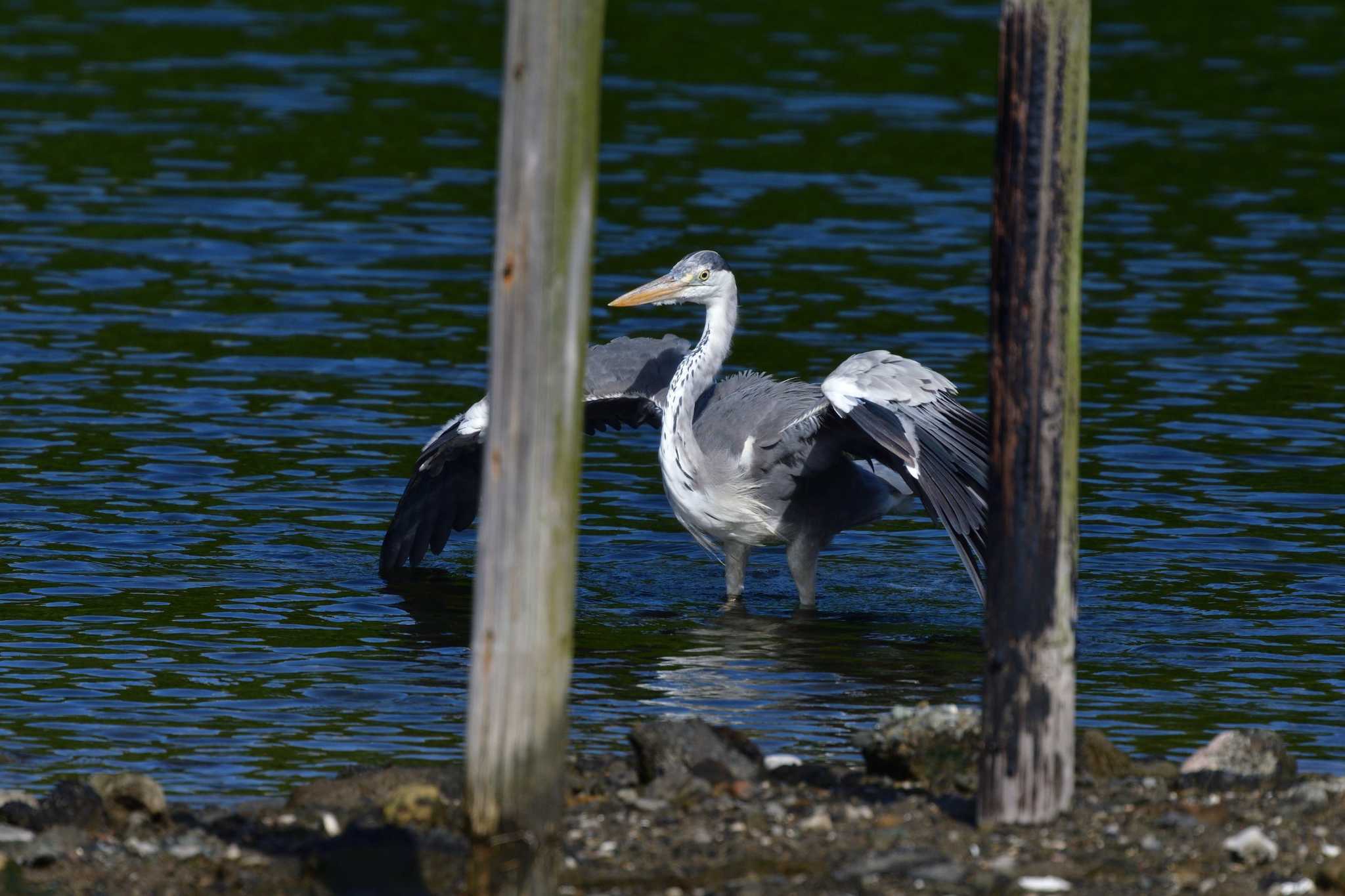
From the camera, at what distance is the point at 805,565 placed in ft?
35.1

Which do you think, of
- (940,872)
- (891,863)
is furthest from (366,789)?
(940,872)

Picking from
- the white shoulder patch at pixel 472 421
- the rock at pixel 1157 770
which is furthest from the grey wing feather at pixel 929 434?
the rock at pixel 1157 770

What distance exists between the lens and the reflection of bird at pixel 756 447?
32.1ft

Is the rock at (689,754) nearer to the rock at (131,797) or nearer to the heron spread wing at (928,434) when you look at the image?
the rock at (131,797)

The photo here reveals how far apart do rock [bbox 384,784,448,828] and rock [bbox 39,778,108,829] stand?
908 millimetres

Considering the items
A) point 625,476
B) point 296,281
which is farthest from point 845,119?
point 625,476

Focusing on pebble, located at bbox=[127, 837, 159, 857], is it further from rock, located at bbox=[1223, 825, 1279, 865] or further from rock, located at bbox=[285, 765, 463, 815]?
rock, located at bbox=[1223, 825, 1279, 865]

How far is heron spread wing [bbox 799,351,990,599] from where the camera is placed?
31.8 feet

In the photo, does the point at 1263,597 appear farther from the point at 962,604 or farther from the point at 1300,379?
the point at 1300,379

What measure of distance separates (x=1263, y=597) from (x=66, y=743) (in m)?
5.53

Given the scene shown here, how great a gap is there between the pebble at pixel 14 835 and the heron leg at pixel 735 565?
4.71 meters

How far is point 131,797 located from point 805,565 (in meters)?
4.48

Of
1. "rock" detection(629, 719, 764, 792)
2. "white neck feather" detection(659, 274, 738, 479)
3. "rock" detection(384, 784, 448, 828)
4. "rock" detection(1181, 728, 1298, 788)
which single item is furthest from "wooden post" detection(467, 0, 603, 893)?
"white neck feather" detection(659, 274, 738, 479)

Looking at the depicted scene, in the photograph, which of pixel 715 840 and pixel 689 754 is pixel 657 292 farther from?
pixel 715 840
